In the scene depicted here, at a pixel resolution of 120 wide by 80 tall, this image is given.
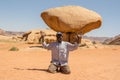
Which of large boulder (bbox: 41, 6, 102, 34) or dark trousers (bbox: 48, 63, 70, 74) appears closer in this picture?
dark trousers (bbox: 48, 63, 70, 74)

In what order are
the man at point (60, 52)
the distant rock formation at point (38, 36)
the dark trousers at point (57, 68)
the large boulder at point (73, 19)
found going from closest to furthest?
the dark trousers at point (57, 68)
the man at point (60, 52)
the large boulder at point (73, 19)
the distant rock formation at point (38, 36)

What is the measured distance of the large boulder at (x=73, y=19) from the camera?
26.6 metres

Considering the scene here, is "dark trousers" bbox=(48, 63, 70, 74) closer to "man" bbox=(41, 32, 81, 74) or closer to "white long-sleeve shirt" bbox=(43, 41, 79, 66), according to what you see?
"man" bbox=(41, 32, 81, 74)

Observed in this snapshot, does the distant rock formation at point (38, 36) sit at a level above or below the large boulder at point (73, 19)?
below

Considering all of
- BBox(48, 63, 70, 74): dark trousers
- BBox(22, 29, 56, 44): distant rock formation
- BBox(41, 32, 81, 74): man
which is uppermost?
BBox(22, 29, 56, 44): distant rock formation

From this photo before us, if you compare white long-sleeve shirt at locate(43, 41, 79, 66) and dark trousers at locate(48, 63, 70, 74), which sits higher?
white long-sleeve shirt at locate(43, 41, 79, 66)

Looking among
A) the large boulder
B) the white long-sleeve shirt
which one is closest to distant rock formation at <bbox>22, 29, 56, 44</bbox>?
the large boulder

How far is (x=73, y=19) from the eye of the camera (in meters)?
26.6

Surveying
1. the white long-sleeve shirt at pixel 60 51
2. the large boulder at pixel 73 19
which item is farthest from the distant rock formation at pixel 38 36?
the white long-sleeve shirt at pixel 60 51

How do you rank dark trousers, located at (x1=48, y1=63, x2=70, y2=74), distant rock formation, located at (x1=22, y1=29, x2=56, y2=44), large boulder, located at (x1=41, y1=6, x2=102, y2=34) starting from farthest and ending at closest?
distant rock formation, located at (x1=22, y1=29, x2=56, y2=44)
large boulder, located at (x1=41, y1=6, x2=102, y2=34)
dark trousers, located at (x1=48, y1=63, x2=70, y2=74)

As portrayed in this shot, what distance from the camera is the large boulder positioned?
26578 mm

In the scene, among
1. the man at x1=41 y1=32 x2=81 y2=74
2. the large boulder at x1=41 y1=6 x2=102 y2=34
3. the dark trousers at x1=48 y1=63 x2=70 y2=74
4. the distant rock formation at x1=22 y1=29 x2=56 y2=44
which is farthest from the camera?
the distant rock formation at x1=22 y1=29 x2=56 y2=44

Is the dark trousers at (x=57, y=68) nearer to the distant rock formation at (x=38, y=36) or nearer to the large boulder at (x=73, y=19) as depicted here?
the large boulder at (x=73, y=19)

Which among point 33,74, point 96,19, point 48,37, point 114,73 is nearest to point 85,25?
point 96,19
